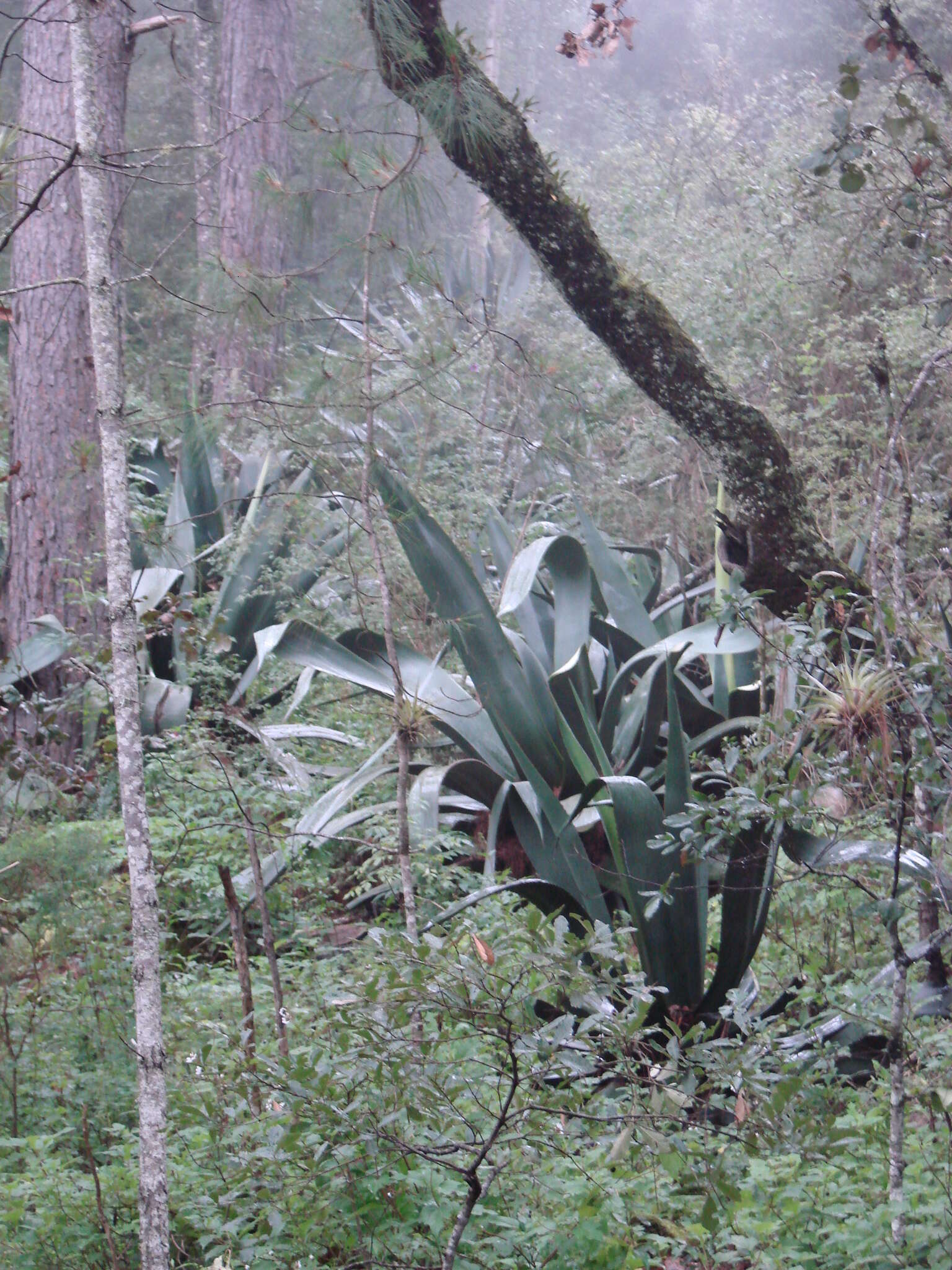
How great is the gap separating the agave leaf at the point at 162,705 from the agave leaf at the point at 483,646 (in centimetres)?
133

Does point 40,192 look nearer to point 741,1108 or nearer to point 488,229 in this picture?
point 741,1108

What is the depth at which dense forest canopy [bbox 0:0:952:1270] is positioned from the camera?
1923 millimetres

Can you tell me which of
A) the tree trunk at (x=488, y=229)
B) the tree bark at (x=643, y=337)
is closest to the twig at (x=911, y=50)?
the tree bark at (x=643, y=337)

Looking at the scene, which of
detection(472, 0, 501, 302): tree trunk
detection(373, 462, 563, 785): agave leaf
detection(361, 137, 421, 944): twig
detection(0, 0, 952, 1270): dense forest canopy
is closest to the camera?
detection(0, 0, 952, 1270): dense forest canopy

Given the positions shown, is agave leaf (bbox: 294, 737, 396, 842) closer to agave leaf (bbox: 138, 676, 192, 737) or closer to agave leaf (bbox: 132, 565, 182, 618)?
agave leaf (bbox: 138, 676, 192, 737)

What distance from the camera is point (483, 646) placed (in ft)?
12.9

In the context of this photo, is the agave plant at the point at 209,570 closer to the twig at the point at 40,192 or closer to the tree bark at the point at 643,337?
the tree bark at the point at 643,337

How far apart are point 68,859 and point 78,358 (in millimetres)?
→ 3591

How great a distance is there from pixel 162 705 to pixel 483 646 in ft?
4.85

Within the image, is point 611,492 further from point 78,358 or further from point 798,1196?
point 798,1196

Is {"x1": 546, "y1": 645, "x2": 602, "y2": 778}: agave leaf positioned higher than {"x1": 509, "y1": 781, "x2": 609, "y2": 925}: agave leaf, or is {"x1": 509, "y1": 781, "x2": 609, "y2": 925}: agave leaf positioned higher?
{"x1": 546, "y1": 645, "x2": 602, "y2": 778}: agave leaf

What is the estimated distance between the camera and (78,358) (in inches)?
235

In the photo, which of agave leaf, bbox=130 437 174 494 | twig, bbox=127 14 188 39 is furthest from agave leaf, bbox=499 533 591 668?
agave leaf, bbox=130 437 174 494

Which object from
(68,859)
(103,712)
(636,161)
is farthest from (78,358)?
(636,161)
